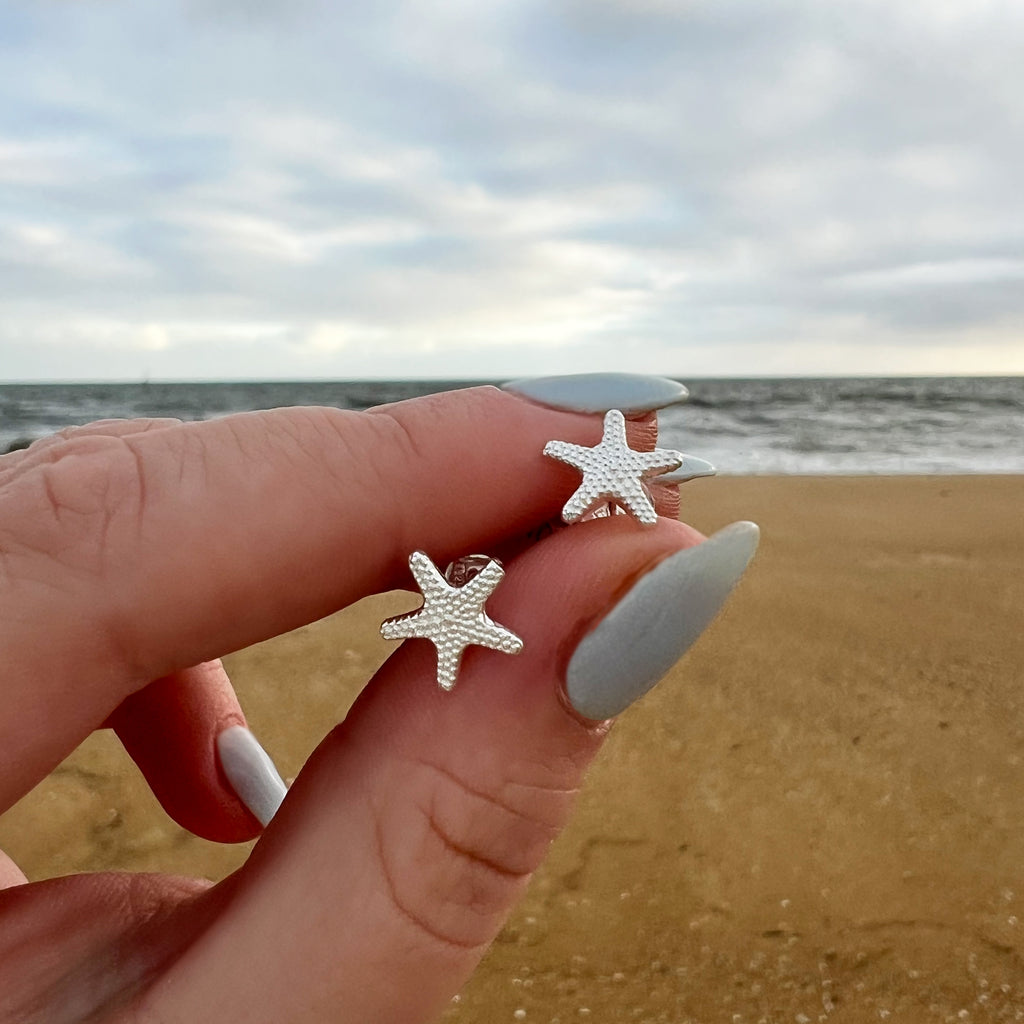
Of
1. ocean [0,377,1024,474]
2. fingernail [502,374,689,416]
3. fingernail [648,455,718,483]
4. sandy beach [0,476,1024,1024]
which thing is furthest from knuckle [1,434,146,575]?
ocean [0,377,1024,474]

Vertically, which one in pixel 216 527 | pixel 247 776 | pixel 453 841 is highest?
pixel 216 527

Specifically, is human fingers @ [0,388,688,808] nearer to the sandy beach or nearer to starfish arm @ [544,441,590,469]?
starfish arm @ [544,441,590,469]

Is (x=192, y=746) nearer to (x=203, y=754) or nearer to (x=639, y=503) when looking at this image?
(x=203, y=754)

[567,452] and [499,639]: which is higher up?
[567,452]

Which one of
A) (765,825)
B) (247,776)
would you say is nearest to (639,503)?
(247,776)

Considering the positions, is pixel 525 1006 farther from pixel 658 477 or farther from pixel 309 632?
pixel 309 632

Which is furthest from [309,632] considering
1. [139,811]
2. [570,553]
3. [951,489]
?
[951,489]
